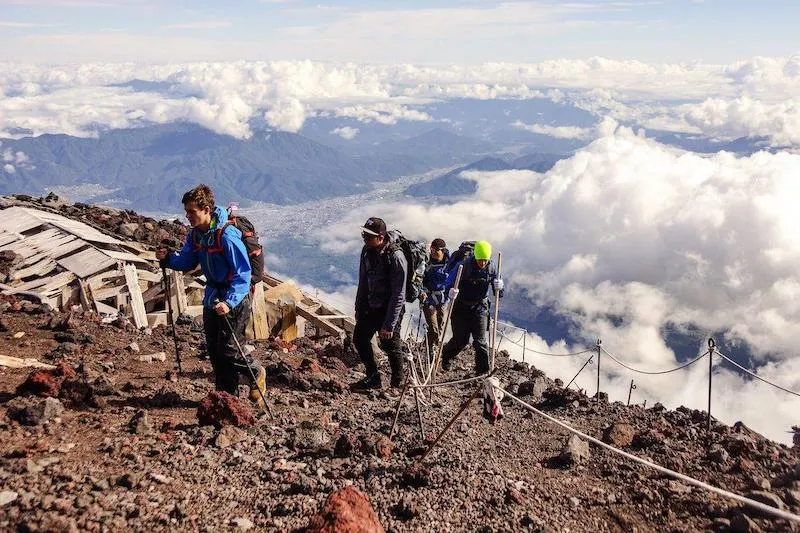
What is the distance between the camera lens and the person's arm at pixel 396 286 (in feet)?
24.7

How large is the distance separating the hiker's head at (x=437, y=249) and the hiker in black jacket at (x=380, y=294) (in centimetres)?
344

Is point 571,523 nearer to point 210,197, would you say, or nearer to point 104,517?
point 104,517

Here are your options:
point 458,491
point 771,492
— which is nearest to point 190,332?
point 458,491

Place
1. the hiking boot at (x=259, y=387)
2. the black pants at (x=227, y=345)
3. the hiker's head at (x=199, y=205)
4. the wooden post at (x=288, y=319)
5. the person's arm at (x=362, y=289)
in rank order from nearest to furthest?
the hiker's head at (x=199, y=205) < the black pants at (x=227, y=345) < the hiking boot at (x=259, y=387) < the person's arm at (x=362, y=289) < the wooden post at (x=288, y=319)

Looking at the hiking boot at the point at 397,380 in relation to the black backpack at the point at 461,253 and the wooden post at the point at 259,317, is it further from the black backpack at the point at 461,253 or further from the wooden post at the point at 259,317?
the wooden post at the point at 259,317

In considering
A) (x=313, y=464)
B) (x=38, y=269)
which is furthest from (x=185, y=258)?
(x=38, y=269)

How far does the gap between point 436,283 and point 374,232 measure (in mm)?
4346

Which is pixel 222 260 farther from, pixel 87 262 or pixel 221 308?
pixel 87 262

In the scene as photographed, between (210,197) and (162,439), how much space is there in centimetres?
256

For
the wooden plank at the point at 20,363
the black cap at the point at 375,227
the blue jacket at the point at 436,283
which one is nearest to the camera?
the black cap at the point at 375,227

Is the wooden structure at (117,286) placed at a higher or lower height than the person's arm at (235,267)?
lower

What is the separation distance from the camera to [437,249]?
11641mm

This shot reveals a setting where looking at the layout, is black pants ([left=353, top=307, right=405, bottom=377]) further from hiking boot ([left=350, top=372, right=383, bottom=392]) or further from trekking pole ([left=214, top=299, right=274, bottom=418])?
trekking pole ([left=214, top=299, right=274, bottom=418])

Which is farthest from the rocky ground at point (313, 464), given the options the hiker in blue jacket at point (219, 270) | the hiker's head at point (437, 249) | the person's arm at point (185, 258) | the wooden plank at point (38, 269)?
the wooden plank at point (38, 269)
